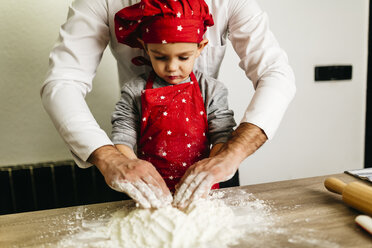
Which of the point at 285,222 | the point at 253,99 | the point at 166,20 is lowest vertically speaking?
the point at 285,222

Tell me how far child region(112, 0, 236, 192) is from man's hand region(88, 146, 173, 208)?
0.14 metres

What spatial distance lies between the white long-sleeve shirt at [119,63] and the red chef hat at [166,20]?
19 centimetres

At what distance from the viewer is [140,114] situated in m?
1.01

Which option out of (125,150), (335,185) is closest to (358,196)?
(335,185)

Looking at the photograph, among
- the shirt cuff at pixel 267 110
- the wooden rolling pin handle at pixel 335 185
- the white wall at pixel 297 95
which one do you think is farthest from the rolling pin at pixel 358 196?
the white wall at pixel 297 95

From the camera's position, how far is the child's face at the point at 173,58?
0.87m

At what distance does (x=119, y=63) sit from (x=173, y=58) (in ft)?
1.25

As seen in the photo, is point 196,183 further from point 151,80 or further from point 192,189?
point 151,80

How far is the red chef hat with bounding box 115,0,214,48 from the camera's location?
2.80ft

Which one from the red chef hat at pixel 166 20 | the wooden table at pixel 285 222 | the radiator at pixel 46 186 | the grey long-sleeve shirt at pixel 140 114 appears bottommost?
the radiator at pixel 46 186

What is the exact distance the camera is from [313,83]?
187cm

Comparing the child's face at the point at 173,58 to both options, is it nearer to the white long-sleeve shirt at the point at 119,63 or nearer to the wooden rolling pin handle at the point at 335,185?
the white long-sleeve shirt at the point at 119,63

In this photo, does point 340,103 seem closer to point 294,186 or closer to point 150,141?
point 294,186

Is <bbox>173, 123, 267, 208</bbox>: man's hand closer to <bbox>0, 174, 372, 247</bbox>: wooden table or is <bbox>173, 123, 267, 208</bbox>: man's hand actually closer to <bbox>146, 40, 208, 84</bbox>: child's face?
<bbox>0, 174, 372, 247</bbox>: wooden table
